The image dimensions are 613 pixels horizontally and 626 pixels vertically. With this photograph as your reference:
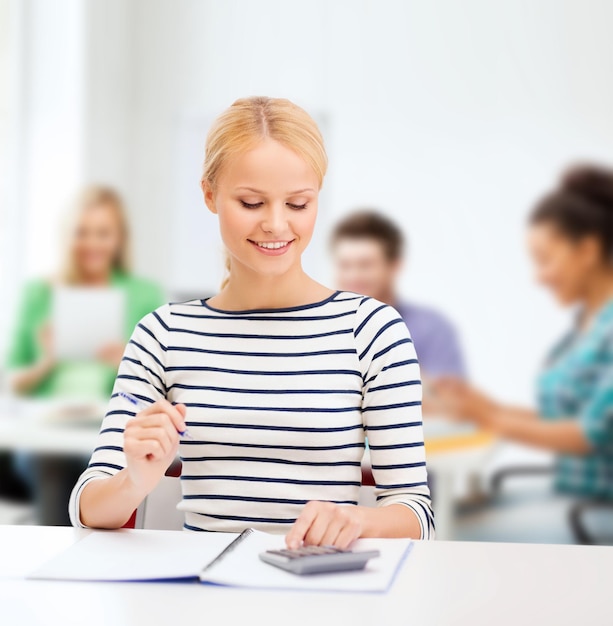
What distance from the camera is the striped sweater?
1.14 meters

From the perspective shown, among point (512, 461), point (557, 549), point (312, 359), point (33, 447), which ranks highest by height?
point (312, 359)

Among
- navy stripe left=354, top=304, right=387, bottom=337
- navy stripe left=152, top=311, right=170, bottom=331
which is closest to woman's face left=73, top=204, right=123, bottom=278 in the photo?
navy stripe left=152, top=311, right=170, bottom=331

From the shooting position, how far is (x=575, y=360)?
3.50 meters

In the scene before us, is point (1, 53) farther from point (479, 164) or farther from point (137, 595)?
point (137, 595)


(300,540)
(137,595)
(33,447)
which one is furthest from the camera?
(33,447)

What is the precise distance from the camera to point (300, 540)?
0.91 meters

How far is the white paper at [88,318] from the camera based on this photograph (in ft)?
9.09

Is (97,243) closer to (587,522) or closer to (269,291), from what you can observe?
(587,522)

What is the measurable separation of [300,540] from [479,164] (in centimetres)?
306

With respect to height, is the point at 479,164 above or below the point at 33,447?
above

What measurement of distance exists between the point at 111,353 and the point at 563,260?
175 centimetres

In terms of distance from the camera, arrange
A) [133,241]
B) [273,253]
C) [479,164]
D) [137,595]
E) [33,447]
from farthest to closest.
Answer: [133,241] < [479,164] < [33,447] < [273,253] < [137,595]

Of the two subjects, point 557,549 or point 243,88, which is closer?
point 557,549

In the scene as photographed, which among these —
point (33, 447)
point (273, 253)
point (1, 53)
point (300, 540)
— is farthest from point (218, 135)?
point (1, 53)
